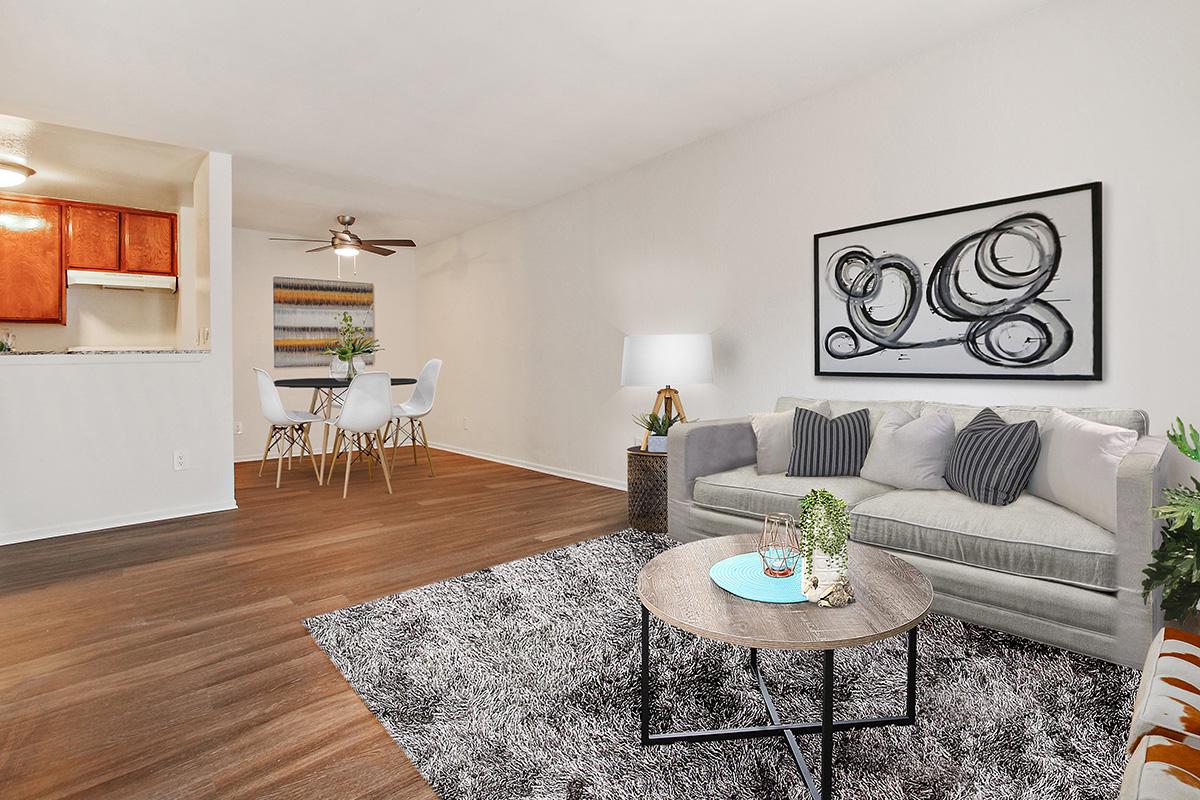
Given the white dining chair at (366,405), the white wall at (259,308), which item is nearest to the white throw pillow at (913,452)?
the white dining chair at (366,405)

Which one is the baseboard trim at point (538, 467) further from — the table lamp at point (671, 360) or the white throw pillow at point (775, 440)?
the white throw pillow at point (775, 440)

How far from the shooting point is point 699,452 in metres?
3.25

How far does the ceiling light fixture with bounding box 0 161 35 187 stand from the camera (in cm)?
446

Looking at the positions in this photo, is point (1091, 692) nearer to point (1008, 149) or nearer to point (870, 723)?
point (870, 723)

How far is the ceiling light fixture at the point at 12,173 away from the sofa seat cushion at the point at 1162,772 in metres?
6.49

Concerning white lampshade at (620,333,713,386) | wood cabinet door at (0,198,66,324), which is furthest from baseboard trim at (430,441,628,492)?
wood cabinet door at (0,198,66,324)

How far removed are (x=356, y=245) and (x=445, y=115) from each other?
2524 millimetres

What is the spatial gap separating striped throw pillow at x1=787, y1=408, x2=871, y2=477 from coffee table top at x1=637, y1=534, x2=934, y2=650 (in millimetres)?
1181

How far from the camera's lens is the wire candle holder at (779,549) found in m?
1.69

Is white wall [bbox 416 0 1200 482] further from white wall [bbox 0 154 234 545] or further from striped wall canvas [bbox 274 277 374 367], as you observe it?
white wall [bbox 0 154 234 545]

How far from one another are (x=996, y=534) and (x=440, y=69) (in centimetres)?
318

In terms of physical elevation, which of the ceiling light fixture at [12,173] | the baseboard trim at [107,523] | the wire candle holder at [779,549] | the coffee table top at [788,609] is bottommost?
the baseboard trim at [107,523]

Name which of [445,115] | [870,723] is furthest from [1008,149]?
[445,115]

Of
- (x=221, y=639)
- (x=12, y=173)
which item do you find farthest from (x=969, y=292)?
(x=12, y=173)
